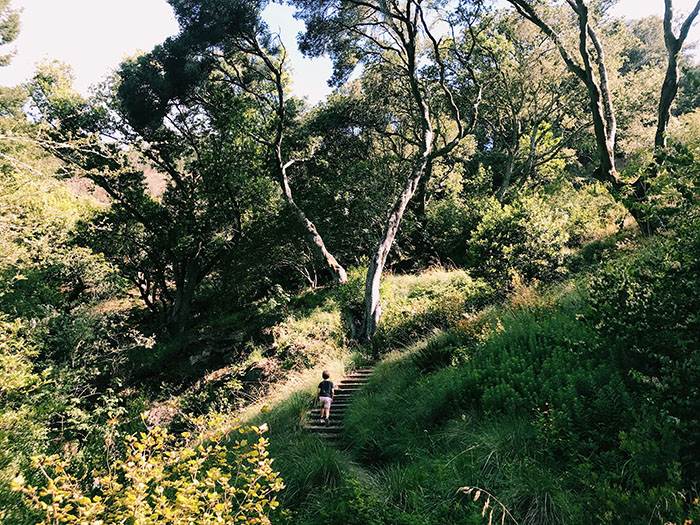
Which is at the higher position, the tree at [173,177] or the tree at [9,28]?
the tree at [9,28]

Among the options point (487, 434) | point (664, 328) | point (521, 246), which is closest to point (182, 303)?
point (521, 246)

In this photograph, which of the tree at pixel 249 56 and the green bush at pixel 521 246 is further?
the tree at pixel 249 56

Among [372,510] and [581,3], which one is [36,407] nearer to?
[372,510]

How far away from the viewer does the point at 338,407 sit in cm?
730

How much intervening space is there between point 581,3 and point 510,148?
11.9m

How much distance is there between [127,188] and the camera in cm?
1619

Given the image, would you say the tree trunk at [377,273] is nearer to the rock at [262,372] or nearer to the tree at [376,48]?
the tree at [376,48]

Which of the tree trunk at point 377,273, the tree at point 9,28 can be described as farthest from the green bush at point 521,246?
the tree at point 9,28

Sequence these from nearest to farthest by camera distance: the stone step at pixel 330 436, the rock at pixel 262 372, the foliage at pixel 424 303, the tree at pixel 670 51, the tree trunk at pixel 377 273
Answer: the stone step at pixel 330 436 < the tree at pixel 670 51 < the foliage at pixel 424 303 < the rock at pixel 262 372 < the tree trunk at pixel 377 273

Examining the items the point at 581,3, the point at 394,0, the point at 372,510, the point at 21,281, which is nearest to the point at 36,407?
the point at 21,281

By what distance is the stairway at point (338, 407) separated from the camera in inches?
254

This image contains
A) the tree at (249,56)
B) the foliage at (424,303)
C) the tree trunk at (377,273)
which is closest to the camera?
the foliage at (424,303)

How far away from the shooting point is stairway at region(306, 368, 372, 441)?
21.2 feet

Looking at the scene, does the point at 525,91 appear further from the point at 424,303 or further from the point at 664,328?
the point at 664,328
